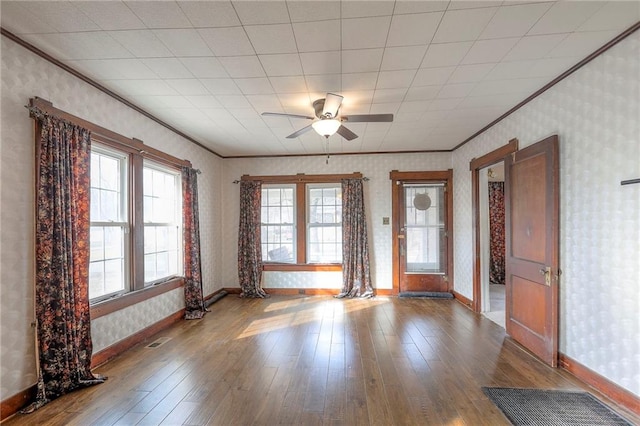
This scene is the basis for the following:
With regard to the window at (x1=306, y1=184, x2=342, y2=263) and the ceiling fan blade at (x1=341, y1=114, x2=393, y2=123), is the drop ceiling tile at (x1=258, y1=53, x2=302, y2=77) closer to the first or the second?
the ceiling fan blade at (x1=341, y1=114, x2=393, y2=123)

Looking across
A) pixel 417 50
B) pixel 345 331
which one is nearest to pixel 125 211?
pixel 345 331

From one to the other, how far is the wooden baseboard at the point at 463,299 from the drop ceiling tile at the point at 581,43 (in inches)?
143

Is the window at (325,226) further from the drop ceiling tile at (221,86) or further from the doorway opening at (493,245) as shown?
the drop ceiling tile at (221,86)

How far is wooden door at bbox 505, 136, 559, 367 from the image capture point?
9.25 feet

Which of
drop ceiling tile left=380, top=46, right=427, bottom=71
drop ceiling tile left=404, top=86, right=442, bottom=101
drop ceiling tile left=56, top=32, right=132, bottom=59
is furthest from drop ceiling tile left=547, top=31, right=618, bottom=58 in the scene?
drop ceiling tile left=56, top=32, right=132, bottom=59

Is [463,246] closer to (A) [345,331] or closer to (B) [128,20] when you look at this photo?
(A) [345,331]

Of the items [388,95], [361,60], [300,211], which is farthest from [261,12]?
[300,211]

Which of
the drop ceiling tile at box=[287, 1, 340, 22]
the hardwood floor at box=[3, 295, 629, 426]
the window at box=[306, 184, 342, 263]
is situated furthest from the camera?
the window at box=[306, 184, 342, 263]

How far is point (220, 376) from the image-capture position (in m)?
2.67

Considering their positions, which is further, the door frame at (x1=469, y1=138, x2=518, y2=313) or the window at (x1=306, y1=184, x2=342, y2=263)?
the window at (x1=306, y1=184, x2=342, y2=263)

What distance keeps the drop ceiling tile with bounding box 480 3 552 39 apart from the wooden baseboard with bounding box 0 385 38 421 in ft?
14.0

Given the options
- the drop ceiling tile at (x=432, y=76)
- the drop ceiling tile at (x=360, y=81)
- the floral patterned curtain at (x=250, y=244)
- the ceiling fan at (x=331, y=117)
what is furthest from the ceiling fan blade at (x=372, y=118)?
the floral patterned curtain at (x=250, y=244)

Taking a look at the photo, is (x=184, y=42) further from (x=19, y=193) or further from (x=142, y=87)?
(x=19, y=193)

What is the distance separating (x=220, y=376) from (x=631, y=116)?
153 inches
